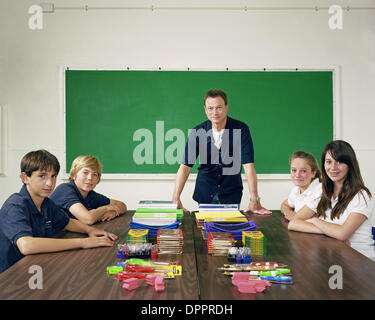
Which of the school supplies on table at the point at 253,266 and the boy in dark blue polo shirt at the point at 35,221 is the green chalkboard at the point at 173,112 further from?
the school supplies on table at the point at 253,266

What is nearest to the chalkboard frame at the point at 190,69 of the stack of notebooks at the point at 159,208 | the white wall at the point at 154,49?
the white wall at the point at 154,49

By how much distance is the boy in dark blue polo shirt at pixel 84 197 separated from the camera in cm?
224

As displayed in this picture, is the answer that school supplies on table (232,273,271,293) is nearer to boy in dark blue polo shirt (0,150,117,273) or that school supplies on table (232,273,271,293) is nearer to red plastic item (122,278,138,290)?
red plastic item (122,278,138,290)

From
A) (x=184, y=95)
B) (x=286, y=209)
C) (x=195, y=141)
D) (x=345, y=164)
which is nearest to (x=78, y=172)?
(x=195, y=141)

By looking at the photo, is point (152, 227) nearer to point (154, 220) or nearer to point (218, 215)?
point (154, 220)

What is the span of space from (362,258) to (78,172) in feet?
5.64

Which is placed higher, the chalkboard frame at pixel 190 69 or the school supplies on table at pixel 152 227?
the chalkboard frame at pixel 190 69

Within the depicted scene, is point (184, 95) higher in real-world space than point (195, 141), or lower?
higher

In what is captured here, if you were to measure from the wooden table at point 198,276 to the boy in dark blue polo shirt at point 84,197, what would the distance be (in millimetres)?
538

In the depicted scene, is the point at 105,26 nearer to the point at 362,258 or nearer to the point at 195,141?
the point at 195,141

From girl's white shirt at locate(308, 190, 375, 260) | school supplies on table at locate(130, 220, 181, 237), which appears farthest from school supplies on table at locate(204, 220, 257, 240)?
girl's white shirt at locate(308, 190, 375, 260)

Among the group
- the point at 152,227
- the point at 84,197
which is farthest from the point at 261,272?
the point at 84,197

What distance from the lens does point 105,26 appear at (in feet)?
13.9

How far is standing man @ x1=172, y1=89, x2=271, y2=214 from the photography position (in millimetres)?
2945
